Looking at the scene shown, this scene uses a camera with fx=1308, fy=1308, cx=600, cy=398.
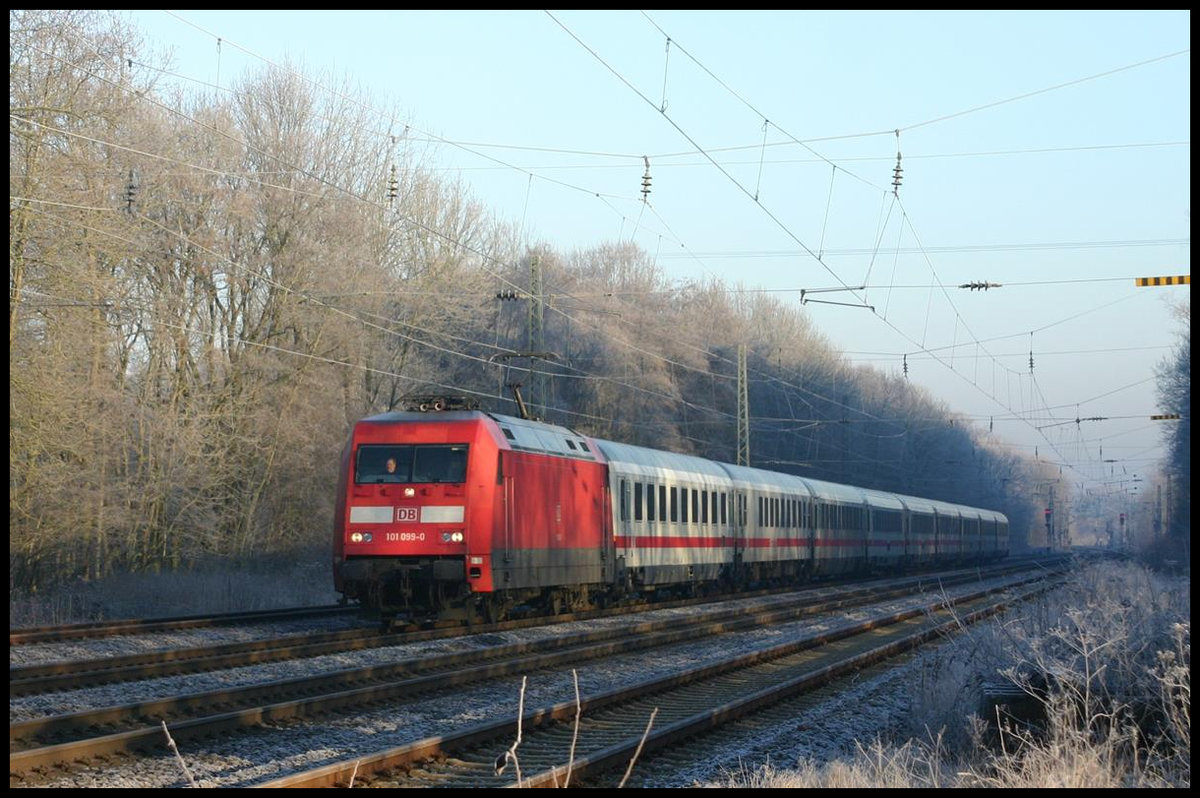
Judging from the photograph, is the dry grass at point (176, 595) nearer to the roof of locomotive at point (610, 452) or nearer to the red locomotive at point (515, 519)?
the red locomotive at point (515, 519)

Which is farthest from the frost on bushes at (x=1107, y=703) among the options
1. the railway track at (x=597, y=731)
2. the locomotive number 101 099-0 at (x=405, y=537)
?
the locomotive number 101 099-0 at (x=405, y=537)

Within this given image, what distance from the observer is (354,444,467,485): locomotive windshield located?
18.7 m

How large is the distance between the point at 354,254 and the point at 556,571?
58.8ft

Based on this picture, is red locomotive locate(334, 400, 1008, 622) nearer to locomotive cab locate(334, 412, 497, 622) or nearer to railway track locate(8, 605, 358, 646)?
locomotive cab locate(334, 412, 497, 622)

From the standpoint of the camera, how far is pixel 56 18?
25.2 meters

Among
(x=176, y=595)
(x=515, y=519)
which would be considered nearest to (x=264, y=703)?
(x=515, y=519)

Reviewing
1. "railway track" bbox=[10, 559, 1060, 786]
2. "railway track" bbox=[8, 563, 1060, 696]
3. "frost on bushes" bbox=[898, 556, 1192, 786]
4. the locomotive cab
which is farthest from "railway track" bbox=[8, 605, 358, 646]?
"frost on bushes" bbox=[898, 556, 1192, 786]

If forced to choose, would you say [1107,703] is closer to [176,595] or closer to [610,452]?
[610,452]

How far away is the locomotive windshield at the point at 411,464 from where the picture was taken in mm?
18672

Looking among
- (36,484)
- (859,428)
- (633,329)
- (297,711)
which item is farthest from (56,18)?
(859,428)

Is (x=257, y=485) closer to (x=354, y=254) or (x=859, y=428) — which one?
(x=354, y=254)

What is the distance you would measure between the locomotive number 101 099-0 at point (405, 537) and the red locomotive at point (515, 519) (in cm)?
2

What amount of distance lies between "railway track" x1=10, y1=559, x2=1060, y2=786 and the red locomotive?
2132mm

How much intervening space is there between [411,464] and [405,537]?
1.07 meters
